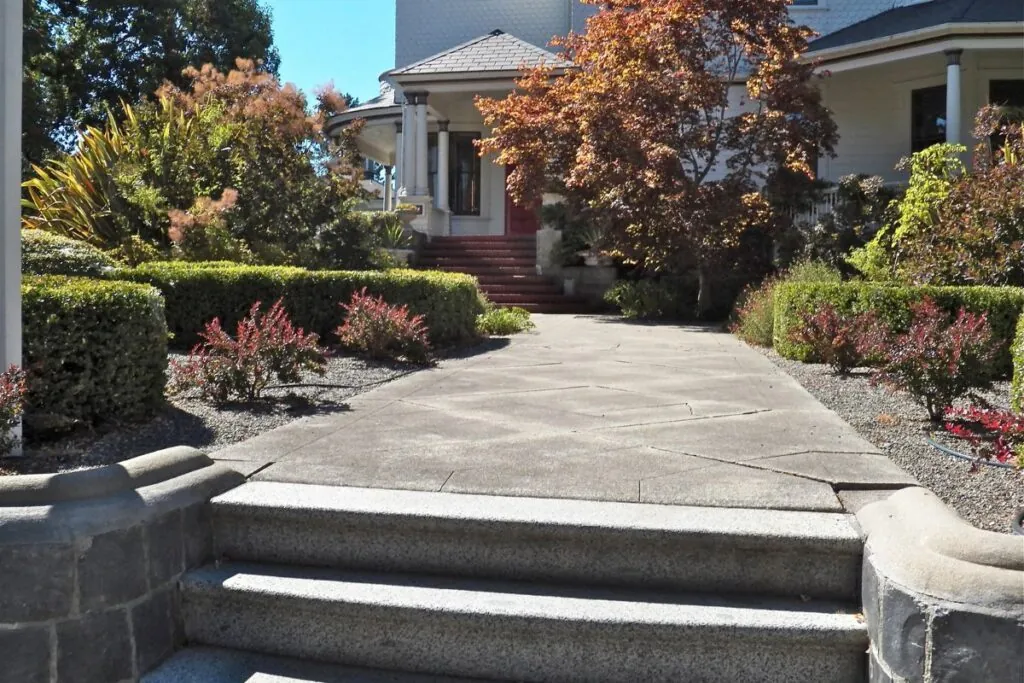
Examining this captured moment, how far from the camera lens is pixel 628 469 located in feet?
13.1

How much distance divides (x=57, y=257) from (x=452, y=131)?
45.5ft

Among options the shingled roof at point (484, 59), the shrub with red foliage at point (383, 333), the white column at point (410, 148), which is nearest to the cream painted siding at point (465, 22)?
the shingled roof at point (484, 59)

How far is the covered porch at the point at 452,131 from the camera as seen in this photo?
59.4 feet

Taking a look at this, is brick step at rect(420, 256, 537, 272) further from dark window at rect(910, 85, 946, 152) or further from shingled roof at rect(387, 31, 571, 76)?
dark window at rect(910, 85, 946, 152)

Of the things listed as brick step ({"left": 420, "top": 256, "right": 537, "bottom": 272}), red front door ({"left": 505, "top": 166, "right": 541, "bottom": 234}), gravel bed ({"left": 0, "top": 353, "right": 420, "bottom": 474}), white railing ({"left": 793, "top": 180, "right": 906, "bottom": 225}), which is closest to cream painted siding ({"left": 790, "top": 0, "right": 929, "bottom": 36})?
white railing ({"left": 793, "top": 180, "right": 906, "bottom": 225})

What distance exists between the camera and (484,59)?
18.4 meters

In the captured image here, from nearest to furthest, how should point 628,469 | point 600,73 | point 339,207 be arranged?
1. point 628,469
2. point 339,207
3. point 600,73

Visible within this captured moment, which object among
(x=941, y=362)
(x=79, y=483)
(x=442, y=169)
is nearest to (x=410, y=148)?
(x=442, y=169)

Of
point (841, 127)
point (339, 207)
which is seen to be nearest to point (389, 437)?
point (339, 207)

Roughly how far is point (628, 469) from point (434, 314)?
5501 mm

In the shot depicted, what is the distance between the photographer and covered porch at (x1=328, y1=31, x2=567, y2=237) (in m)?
18.1

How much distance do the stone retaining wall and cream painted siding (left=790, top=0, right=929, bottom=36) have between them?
61.7 feet

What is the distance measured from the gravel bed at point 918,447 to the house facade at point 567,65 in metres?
9.04

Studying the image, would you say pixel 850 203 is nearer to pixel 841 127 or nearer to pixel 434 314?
pixel 841 127
